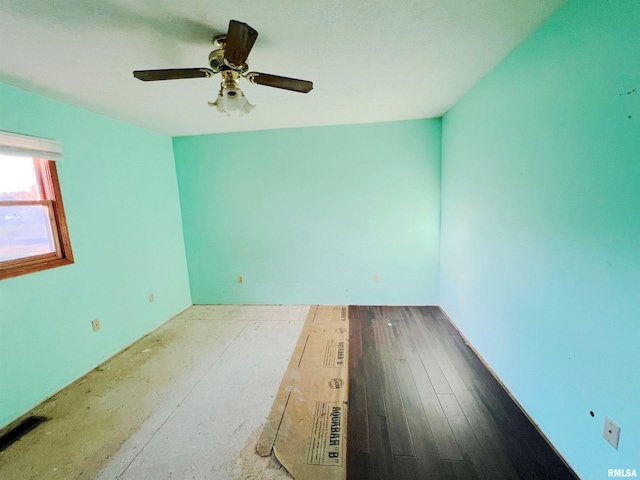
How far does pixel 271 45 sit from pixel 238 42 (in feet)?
1.37

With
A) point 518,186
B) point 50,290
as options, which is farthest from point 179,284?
point 518,186

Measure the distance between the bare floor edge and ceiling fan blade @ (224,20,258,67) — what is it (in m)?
2.14

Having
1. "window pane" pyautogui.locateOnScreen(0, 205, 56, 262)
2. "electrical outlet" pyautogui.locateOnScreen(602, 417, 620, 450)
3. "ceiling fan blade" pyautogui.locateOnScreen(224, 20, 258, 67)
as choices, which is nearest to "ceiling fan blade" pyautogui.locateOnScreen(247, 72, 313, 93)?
"ceiling fan blade" pyautogui.locateOnScreen(224, 20, 258, 67)

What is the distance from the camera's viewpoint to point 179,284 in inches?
140

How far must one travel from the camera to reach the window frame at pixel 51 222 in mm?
1945

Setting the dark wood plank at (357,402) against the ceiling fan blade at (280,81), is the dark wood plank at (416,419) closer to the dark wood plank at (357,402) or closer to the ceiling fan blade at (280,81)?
the dark wood plank at (357,402)

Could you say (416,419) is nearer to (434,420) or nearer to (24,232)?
(434,420)

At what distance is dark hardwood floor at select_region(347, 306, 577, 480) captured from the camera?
134 cm

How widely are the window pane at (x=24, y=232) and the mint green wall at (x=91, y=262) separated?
16 cm

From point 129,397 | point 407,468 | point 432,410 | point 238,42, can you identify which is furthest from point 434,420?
point 238,42

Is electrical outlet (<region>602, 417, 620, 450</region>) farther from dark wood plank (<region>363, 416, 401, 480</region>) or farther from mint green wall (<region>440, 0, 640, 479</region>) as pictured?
dark wood plank (<region>363, 416, 401, 480</region>)

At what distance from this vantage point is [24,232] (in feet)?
6.48

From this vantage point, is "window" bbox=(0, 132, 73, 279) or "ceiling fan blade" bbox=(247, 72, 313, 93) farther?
"window" bbox=(0, 132, 73, 279)

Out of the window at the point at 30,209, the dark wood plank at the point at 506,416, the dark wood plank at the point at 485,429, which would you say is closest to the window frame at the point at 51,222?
the window at the point at 30,209
